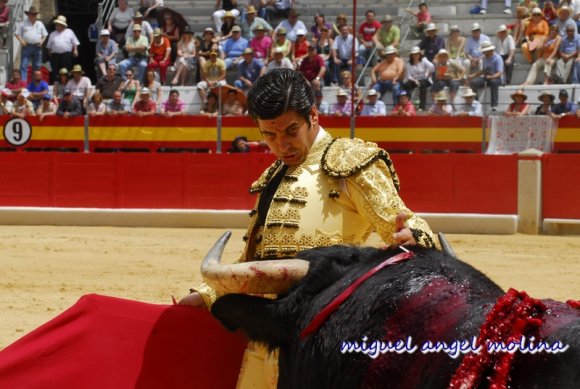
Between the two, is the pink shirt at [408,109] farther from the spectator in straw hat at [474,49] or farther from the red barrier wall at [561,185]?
the red barrier wall at [561,185]

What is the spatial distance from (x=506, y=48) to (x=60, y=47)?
569cm

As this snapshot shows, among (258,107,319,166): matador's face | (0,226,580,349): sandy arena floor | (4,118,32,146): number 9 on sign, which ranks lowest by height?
(0,226,580,349): sandy arena floor

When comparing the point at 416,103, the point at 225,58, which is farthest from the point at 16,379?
the point at 225,58

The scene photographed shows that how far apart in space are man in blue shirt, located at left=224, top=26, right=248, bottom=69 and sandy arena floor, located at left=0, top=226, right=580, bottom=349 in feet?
9.45

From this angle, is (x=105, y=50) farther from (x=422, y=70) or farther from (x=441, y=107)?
(x=441, y=107)

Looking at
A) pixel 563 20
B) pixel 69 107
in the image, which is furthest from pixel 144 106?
pixel 563 20

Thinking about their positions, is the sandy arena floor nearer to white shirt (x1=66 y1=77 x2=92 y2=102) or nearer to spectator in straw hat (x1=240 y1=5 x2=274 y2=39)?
white shirt (x1=66 y1=77 x2=92 y2=102)

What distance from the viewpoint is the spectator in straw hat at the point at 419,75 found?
10.9 m

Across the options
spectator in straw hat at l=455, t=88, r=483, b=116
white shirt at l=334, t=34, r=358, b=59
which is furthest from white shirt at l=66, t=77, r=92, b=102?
spectator in straw hat at l=455, t=88, r=483, b=116

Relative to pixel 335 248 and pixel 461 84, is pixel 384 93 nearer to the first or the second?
pixel 461 84

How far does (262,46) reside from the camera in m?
12.1

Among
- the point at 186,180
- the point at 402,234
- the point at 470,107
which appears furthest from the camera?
the point at 186,180

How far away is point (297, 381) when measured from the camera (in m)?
1.72

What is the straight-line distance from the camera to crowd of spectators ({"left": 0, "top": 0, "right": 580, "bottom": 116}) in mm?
10945
